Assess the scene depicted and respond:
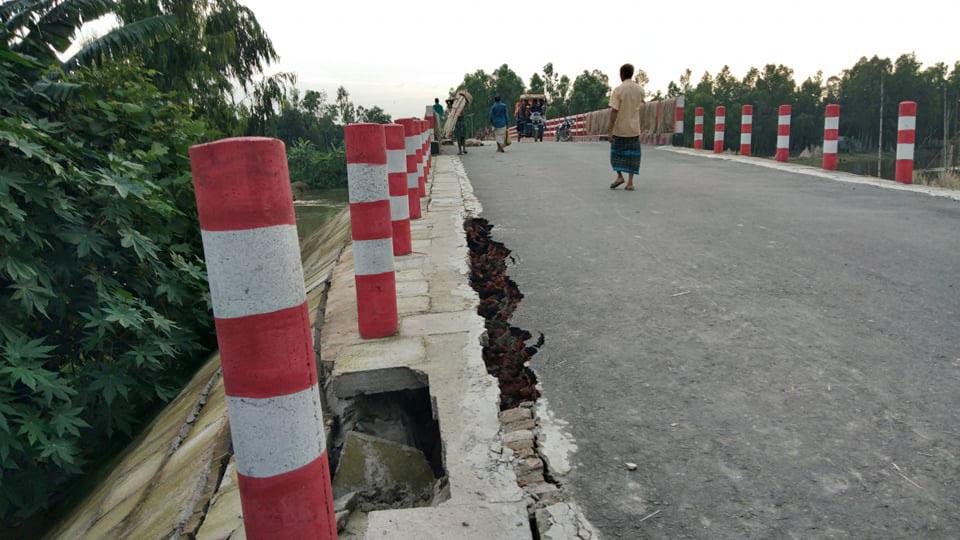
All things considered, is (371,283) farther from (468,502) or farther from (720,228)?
(720,228)

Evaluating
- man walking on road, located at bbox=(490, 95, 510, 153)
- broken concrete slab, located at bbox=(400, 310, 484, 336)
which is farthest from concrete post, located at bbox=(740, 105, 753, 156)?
broken concrete slab, located at bbox=(400, 310, 484, 336)

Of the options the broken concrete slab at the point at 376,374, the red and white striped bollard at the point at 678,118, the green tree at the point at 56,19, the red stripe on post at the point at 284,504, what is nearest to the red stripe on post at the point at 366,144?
the broken concrete slab at the point at 376,374

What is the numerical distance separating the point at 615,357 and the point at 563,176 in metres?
7.90

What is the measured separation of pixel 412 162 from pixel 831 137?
7525mm

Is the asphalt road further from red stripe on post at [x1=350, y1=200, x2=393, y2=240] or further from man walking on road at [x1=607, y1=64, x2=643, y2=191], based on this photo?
man walking on road at [x1=607, y1=64, x2=643, y2=191]

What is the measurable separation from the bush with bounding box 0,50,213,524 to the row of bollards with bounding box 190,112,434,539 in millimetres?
3036

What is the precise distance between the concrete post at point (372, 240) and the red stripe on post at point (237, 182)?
1.78 meters

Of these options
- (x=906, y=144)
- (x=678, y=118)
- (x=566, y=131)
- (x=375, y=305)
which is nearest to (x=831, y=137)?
(x=906, y=144)

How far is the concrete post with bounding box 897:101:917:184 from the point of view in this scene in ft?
28.2

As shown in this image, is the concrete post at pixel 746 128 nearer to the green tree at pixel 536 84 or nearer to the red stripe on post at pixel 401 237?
the red stripe on post at pixel 401 237

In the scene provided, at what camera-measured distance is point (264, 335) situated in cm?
159

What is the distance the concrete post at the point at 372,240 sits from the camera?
10.9 feet

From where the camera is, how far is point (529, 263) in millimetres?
4984

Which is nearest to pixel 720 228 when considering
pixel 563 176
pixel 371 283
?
pixel 371 283
